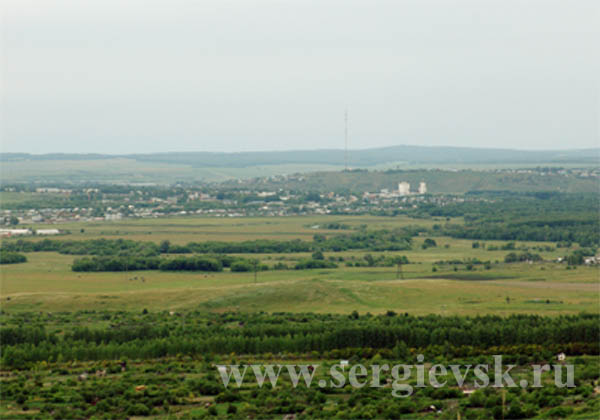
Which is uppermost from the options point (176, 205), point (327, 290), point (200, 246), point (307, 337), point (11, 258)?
point (307, 337)

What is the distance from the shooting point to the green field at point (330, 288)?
6575 cm

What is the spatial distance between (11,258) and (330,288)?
40226mm

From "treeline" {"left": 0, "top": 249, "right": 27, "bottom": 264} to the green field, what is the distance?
120 centimetres

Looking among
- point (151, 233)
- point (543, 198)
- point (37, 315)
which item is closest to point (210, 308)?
point (37, 315)

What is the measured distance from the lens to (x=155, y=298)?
6881cm

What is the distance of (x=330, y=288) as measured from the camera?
70.1 m

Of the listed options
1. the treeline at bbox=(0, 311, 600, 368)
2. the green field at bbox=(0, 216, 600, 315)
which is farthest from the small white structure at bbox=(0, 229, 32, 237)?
the treeline at bbox=(0, 311, 600, 368)

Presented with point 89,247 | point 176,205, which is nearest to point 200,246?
point 89,247

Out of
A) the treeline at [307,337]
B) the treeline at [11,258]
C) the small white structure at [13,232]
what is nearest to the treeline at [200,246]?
the treeline at [11,258]

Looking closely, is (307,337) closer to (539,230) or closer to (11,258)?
(11,258)

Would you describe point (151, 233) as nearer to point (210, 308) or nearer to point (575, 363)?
point (210, 308)

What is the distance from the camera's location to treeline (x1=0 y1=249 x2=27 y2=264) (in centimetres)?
9479

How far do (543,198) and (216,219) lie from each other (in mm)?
72489

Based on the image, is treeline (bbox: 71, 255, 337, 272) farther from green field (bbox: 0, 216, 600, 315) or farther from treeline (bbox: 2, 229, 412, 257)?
treeline (bbox: 2, 229, 412, 257)
